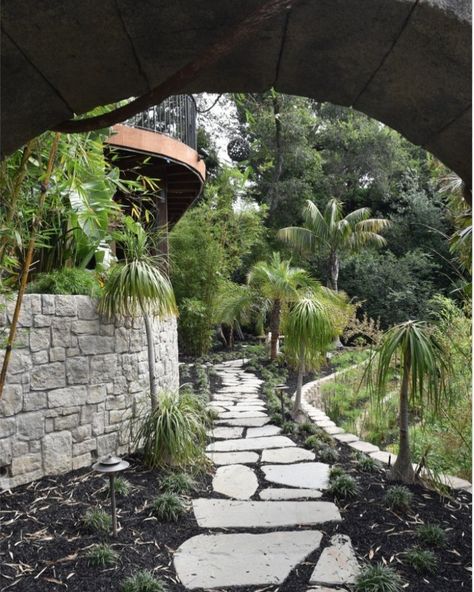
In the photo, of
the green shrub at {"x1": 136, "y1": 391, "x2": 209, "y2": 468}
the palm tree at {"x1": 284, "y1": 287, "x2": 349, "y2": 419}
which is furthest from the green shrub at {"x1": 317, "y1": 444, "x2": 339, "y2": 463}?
the palm tree at {"x1": 284, "y1": 287, "x2": 349, "y2": 419}

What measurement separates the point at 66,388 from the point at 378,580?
260 cm

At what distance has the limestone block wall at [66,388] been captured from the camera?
3443mm

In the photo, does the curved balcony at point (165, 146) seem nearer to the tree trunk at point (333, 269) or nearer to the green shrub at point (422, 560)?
the green shrub at point (422, 560)

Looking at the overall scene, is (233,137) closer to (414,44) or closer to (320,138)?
(320,138)

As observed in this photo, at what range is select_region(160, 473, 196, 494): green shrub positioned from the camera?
3.50 metres

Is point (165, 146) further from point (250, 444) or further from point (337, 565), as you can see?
point (337, 565)

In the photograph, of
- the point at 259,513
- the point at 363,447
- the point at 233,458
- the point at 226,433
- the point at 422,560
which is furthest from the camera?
the point at 226,433

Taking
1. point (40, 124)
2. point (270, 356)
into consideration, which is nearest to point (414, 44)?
point (40, 124)

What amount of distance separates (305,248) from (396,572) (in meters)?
13.4

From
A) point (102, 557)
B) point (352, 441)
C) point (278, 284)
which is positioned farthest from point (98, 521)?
point (278, 284)

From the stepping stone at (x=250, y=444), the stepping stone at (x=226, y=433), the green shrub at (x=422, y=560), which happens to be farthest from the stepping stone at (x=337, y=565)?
the stepping stone at (x=226, y=433)

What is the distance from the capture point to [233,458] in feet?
14.3

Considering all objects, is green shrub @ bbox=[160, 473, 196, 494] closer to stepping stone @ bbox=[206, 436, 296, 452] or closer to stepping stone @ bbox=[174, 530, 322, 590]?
stepping stone @ bbox=[174, 530, 322, 590]

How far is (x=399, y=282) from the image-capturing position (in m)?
15.4
